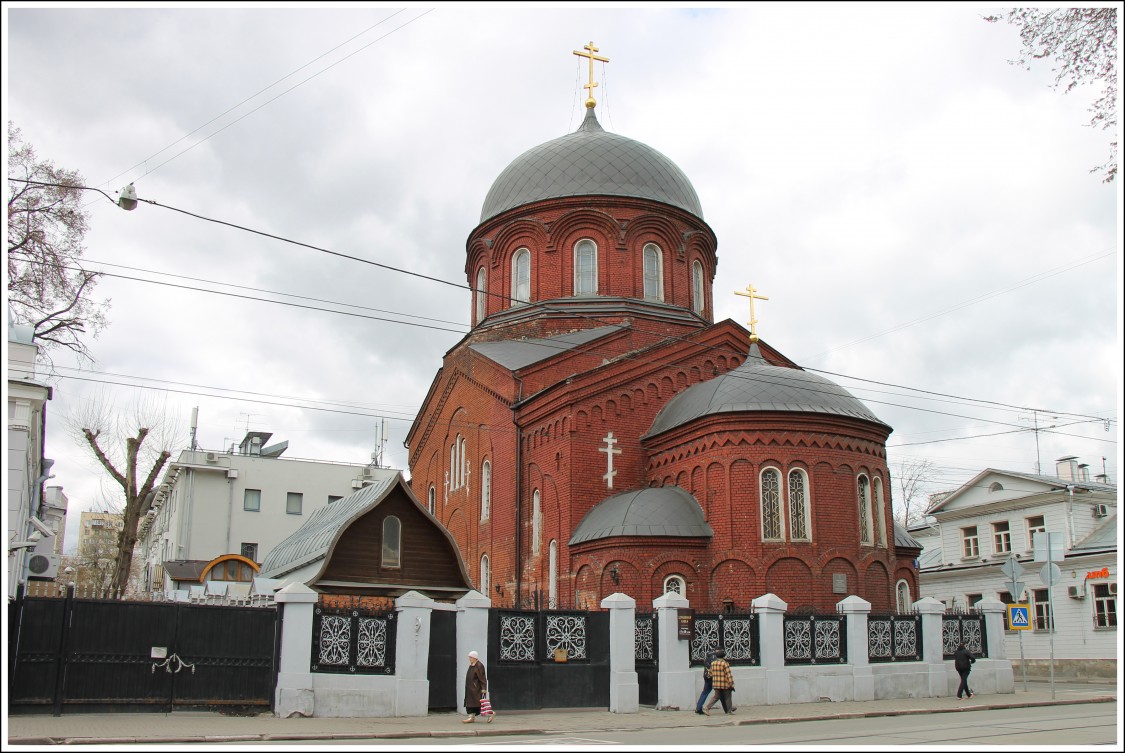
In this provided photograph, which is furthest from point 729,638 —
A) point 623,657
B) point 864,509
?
point 864,509

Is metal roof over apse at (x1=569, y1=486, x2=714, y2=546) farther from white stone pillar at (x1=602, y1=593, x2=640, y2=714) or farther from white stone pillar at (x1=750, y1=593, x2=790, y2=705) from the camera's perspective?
white stone pillar at (x1=602, y1=593, x2=640, y2=714)

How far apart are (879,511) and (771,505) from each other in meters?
2.84

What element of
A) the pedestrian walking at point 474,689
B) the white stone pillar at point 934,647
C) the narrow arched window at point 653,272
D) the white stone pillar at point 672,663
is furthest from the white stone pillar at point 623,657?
the narrow arched window at point 653,272

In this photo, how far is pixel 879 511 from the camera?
74.0 feet

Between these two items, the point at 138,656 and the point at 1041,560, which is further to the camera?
the point at 1041,560

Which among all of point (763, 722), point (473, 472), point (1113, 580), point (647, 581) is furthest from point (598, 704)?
point (1113, 580)

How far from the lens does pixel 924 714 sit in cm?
1612

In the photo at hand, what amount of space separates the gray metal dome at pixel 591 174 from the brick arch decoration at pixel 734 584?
1301 cm

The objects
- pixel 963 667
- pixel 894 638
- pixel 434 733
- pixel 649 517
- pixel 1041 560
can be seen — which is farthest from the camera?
pixel 1041 560

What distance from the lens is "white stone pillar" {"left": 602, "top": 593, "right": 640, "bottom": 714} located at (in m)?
16.2

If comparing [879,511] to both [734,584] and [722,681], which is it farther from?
[722,681]

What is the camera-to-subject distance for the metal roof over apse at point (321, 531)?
19359 millimetres

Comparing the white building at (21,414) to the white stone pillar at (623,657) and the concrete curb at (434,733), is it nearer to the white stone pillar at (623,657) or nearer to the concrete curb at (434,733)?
the concrete curb at (434,733)

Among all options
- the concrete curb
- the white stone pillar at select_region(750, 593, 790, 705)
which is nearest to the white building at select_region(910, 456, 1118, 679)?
the concrete curb
